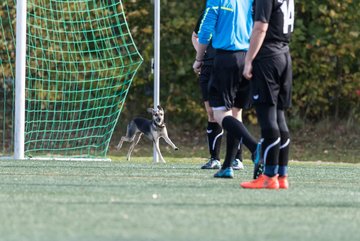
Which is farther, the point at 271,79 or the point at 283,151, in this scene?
the point at 283,151

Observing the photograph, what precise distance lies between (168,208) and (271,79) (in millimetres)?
1885

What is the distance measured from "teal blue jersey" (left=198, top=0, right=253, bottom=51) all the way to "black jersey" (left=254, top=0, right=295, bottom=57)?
3.91 feet

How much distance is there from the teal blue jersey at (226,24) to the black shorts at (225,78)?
0.13 metres

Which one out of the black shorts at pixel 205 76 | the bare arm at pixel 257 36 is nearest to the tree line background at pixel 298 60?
the black shorts at pixel 205 76

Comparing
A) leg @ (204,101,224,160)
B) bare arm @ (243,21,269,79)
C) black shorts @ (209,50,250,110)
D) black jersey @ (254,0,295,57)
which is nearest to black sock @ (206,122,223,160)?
leg @ (204,101,224,160)

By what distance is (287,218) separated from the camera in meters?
6.32

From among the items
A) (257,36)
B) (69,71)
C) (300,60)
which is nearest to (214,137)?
(257,36)

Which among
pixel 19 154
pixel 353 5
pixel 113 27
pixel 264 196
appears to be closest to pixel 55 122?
pixel 113 27

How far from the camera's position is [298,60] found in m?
18.2

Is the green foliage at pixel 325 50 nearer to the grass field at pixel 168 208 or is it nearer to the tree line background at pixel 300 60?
the tree line background at pixel 300 60

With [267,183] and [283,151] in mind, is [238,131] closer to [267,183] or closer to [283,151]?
[283,151]

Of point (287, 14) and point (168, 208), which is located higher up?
point (287, 14)

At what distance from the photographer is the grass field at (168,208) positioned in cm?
557

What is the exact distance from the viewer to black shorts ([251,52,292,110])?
821cm
